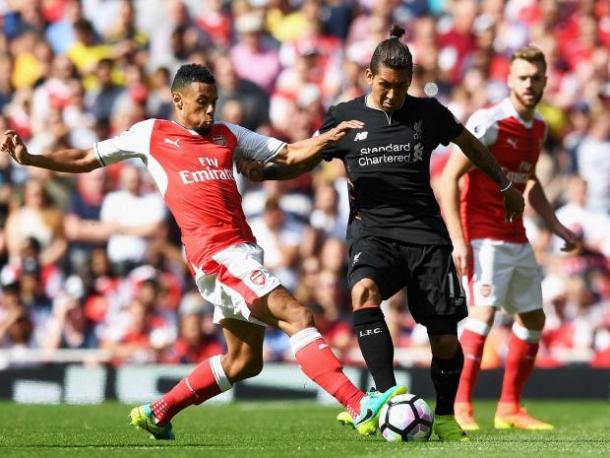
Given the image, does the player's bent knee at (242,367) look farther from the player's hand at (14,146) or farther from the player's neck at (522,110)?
the player's neck at (522,110)

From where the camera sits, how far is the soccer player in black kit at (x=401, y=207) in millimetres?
7930

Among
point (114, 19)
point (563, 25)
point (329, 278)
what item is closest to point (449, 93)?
point (563, 25)

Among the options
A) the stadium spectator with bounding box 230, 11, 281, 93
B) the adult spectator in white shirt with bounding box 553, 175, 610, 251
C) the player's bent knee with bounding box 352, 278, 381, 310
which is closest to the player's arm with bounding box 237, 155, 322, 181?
the player's bent knee with bounding box 352, 278, 381, 310

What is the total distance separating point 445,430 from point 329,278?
19.5ft

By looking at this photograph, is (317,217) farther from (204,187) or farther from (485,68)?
(204,187)

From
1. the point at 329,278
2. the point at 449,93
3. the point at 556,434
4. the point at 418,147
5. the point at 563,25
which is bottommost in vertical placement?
the point at 556,434

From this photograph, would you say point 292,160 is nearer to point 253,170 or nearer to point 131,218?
point 253,170

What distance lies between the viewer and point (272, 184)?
14875 millimetres

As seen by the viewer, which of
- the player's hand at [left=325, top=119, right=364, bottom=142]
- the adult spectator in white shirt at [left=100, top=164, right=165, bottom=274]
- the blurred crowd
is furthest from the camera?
the adult spectator in white shirt at [left=100, top=164, right=165, bottom=274]

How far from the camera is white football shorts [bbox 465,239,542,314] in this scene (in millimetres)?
9672

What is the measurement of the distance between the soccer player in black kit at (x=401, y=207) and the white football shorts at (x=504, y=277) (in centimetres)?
161

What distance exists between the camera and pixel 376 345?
305 inches

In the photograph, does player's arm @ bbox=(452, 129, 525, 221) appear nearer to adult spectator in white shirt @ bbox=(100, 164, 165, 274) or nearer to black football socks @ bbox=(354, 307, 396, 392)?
black football socks @ bbox=(354, 307, 396, 392)

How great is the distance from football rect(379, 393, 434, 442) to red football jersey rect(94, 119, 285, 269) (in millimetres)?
1312
